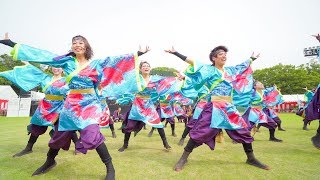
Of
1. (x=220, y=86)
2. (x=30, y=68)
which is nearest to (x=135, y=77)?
(x=220, y=86)

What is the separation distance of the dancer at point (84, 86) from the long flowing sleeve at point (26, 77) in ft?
4.27

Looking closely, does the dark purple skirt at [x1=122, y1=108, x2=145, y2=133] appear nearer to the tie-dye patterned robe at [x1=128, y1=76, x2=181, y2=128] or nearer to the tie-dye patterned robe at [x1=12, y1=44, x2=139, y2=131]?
the tie-dye patterned robe at [x1=128, y1=76, x2=181, y2=128]

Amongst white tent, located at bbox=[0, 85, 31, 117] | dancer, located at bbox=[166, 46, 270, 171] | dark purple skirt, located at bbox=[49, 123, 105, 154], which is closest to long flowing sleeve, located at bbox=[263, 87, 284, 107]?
dancer, located at bbox=[166, 46, 270, 171]

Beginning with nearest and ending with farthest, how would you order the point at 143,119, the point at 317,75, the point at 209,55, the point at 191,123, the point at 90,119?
1. the point at 90,119
2. the point at 209,55
3. the point at 143,119
4. the point at 191,123
5. the point at 317,75

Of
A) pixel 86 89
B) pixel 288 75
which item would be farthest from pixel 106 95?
pixel 288 75

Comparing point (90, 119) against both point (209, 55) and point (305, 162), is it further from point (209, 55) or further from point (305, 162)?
point (305, 162)

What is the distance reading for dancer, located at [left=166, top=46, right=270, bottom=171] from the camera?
4.70m

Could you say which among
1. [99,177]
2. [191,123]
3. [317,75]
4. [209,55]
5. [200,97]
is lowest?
[99,177]

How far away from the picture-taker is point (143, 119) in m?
6.38

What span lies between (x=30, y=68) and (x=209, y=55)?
3642mm

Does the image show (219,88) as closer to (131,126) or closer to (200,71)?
(200,71)

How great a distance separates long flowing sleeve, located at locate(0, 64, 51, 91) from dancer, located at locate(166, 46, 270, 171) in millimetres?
2821

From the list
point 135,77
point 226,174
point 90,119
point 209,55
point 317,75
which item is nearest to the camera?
point 90,119

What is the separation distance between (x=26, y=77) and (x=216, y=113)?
3.85m
